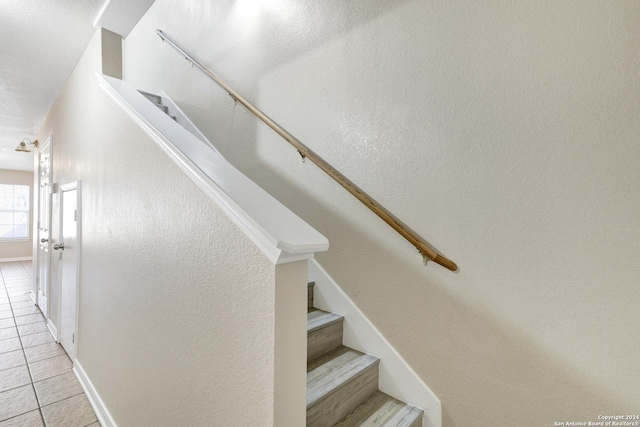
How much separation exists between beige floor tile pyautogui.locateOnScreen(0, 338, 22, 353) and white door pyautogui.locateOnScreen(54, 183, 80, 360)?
342 mm

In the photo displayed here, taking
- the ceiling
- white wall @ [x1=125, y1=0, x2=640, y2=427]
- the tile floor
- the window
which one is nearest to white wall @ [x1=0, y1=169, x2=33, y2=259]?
the window

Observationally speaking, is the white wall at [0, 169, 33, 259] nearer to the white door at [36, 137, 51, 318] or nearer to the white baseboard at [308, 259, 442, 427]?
the white door at [36, 137, 51, 318]

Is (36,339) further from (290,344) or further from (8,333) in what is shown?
(290,344)

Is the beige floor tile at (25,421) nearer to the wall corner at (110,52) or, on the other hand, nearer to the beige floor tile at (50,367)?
the beige floor tile at (50,367)

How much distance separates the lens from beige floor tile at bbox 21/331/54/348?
2.66 m

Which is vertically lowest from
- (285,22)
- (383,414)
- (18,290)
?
(18,290)

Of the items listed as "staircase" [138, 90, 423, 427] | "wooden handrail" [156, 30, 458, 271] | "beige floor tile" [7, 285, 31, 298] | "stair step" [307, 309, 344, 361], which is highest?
"wooden handrail" [156, 30, 458, 271]

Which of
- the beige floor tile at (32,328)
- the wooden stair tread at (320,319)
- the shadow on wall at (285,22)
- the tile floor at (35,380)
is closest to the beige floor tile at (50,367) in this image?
the tile floor at (35,380)

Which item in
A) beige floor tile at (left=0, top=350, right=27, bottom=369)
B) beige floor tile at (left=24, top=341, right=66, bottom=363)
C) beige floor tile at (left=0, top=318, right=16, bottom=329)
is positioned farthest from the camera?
beige floor tile at (left=0, top=318, right=16, bottom=329)

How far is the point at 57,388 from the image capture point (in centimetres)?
202

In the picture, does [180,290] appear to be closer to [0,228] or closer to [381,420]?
[381,420]

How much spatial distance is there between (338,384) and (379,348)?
36cm

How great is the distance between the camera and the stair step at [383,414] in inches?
52.1

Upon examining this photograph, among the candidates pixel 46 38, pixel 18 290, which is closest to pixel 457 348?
pixel 46 38
